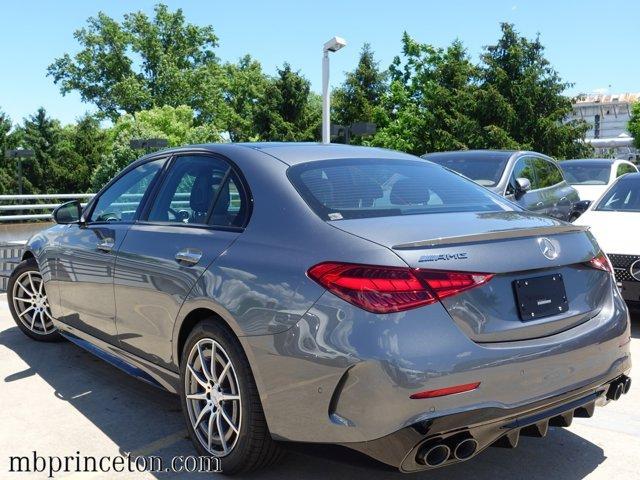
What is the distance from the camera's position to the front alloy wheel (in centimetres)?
307

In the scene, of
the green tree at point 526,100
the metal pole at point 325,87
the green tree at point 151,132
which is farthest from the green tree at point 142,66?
the metal pole at point 325,87

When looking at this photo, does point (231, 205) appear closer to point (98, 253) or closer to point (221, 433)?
point (221, 433)

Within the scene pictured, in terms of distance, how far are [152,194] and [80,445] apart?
1.47 m

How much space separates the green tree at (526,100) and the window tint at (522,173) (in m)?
21.4

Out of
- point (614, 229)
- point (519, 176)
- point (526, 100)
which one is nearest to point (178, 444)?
point (614, 229)

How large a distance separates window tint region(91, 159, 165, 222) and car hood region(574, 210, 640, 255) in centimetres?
370

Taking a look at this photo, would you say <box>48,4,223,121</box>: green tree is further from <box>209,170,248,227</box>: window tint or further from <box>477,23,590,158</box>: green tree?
<box>209,170,248,227</box>: window tint

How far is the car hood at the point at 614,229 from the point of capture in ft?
20.4

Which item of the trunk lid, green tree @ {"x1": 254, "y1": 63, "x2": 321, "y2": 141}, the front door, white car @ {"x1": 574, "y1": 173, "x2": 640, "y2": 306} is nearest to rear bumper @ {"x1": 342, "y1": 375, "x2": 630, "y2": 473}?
the trunk lid

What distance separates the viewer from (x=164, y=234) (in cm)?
371

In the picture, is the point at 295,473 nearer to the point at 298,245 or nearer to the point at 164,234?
the point at 298,245

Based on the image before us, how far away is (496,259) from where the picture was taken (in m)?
2.68

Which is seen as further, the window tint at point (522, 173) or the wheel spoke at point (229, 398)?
the window tint at point (522, 173)

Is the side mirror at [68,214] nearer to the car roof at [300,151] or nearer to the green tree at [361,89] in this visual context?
the car roof at [300,151]
